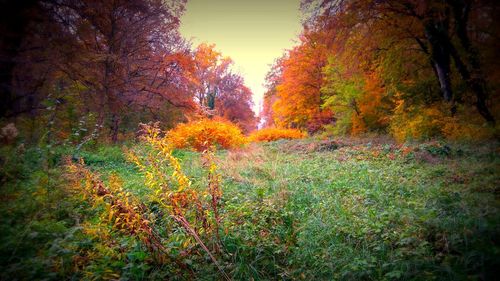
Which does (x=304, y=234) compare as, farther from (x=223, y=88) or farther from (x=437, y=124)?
(x=223, y=88)

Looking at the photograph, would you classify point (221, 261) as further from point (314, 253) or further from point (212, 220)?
point (314, 253)

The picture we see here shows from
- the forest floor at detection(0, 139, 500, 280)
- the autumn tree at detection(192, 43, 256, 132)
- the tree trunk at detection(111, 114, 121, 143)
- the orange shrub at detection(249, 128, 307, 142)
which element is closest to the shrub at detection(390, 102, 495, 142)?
the forest floor at detection(0, 139, 500, 280)

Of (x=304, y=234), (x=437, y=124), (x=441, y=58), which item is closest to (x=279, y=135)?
(x=437, y=124)

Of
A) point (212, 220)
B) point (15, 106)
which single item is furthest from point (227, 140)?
point (212, 220)

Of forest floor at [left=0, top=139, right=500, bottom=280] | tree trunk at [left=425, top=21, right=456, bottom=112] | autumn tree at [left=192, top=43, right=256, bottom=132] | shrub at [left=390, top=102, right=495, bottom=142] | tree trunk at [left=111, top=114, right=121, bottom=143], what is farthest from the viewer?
autumn tree at [left=192, top=43, right=256, bottom=132]

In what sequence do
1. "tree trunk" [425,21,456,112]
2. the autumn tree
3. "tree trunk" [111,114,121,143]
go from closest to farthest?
"tree trunk" [425,21,456,112]
"tree trunk" [111,114,121,143]
the autumn tree

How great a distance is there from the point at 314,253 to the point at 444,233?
1383mm

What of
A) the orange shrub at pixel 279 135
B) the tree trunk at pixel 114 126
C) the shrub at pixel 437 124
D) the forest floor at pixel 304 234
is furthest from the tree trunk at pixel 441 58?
the tree trunk at pixel 114 126

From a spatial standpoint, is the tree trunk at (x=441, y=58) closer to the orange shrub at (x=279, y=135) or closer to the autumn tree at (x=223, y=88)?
the orange shrub at (x=279, y=135)

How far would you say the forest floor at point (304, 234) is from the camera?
7.32ft

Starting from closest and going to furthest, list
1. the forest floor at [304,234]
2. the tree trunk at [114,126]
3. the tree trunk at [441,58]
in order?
the forest floor at [304,234], the tree trunk at [441,58], the tree trunk at [114,126]

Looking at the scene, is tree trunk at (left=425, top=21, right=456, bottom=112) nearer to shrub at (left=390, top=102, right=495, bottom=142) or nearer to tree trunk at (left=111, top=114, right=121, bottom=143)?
shrub at (left=390, top=102, right=495, bottom=142)

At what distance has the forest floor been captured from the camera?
7.32 feet

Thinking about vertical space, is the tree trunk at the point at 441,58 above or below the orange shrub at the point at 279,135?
above
